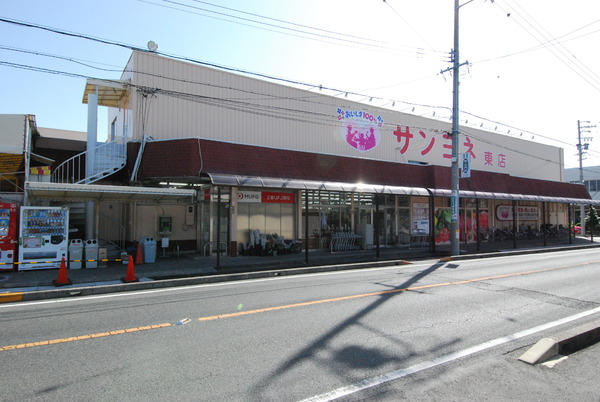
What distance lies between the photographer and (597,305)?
752cm

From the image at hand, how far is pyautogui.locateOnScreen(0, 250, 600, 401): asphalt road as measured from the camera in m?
3.88

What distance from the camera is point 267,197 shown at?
55.5 ft

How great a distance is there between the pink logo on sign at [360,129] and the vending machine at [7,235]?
14.1m

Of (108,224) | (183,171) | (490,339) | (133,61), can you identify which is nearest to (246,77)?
(133,61)

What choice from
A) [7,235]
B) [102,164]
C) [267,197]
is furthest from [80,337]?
[267,197]

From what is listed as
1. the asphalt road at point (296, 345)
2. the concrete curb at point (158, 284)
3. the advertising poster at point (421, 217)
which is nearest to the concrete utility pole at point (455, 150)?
the advertising poster at point (421, 217)

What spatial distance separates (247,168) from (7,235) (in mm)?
7842

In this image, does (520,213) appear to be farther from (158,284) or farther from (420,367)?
(420,367)

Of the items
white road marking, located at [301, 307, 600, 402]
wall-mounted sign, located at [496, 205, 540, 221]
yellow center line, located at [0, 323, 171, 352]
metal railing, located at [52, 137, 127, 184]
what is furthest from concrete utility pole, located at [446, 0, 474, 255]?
yellow center line, located at [0, 323, 171, 352]

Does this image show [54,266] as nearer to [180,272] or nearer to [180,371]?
[180,272]

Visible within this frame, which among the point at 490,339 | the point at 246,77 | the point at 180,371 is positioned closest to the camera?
the point at 180,371

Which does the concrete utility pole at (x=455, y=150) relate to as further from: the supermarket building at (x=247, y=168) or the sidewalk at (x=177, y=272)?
the supermarket building at (x=247, y=168)

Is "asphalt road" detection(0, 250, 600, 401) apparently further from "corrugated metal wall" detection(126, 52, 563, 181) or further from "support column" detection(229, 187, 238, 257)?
"corrugated metal wall" detection(126, 52, 563, 181)

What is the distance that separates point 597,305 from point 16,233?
1497 cm
